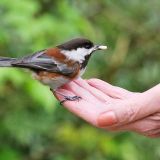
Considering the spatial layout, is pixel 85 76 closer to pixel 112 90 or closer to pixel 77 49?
pixel 77 49

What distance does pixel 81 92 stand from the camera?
323 centimetres

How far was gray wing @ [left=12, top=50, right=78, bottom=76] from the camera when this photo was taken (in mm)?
3473

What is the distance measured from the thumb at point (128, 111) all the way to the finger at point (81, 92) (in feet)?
0.67

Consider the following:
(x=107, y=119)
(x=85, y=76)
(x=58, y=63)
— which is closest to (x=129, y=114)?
(x=107, y=119)

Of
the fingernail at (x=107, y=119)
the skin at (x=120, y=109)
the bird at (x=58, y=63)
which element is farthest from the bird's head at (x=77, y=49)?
the fingernail at (x=107, y=119)

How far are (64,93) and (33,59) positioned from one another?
10.0 inches

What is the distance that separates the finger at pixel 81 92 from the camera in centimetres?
309

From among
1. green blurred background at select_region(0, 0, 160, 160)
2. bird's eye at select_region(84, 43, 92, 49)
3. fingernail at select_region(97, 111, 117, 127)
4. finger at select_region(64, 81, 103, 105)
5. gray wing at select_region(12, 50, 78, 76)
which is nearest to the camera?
fingernail at select_region(97, 111, 117, 127)

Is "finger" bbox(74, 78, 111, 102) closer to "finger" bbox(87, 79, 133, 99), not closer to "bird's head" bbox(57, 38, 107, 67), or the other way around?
"finger" bbox(87, 79, 133, 99)

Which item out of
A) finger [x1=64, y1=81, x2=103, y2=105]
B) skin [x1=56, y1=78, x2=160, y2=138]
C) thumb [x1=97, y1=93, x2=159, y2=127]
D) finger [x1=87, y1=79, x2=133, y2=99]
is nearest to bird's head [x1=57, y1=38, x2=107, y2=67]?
finger [x1=64, y1=81, x2=103, y2=105]

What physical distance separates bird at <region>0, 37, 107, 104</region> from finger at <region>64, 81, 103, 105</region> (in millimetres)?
52

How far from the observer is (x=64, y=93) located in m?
3.37

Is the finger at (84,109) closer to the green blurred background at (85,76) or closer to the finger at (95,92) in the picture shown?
the finger at (95,92)

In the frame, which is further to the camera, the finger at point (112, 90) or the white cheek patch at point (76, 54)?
the white cheek patch at point (76, 54)
